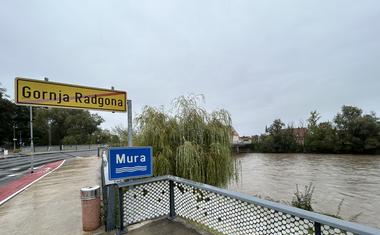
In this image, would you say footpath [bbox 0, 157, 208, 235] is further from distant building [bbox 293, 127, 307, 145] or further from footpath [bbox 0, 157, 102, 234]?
distant building [bbox 293, 127, 307, 145]

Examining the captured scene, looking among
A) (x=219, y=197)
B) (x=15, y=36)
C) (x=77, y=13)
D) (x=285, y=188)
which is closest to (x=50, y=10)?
(x=77, y=13)

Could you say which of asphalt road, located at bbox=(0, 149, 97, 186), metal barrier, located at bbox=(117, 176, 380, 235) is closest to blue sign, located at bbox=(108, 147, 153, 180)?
metal barrier, located at bbox=(117, 176, 380, 235)

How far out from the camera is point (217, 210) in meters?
3.29

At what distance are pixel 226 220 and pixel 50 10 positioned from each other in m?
8.40

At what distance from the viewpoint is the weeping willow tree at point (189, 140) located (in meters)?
5.01

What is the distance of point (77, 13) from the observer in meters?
8.28

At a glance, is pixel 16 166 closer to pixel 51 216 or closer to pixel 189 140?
pixel 51 216

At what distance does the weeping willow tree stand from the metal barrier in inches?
40.6

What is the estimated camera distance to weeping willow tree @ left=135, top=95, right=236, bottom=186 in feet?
16.4

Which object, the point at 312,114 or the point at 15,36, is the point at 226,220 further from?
the point at 312,114

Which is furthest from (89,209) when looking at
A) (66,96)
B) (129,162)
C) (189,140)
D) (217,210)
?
(189,140)

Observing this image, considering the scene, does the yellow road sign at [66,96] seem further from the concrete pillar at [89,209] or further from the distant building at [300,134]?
the distant building at [300,134]

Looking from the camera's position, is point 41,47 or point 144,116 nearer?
point 144,116

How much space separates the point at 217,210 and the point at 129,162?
1.45 metres
